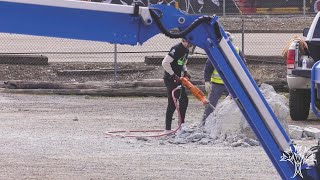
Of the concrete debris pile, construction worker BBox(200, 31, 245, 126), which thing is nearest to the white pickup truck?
construction worker BBox(200, 31, 245, 126)

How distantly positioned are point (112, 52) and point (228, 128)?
37.6ft

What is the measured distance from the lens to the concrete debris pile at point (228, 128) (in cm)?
1277

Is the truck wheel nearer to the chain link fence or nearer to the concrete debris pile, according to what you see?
the concrete debris pile

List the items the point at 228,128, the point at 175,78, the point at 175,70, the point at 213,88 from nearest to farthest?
1. the point at 228,128
2. the point at 175,78
3. the point at 175,70
4. the point at 213,88

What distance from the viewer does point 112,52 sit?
Answer: 79.2ft

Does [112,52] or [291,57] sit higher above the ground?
[291,57]

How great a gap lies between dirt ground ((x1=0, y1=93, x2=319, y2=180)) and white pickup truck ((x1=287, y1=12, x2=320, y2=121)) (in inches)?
74.7

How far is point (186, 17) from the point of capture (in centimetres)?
709

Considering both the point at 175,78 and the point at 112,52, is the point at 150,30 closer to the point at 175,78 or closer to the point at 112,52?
the point at 175,78

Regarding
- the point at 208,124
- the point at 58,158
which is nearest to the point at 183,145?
the point at 208,124

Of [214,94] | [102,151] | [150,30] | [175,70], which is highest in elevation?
[150,30]

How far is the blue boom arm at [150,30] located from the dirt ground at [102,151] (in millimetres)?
3296

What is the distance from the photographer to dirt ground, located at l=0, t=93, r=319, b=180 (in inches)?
416

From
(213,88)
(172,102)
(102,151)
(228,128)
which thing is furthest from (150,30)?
(213,88)
